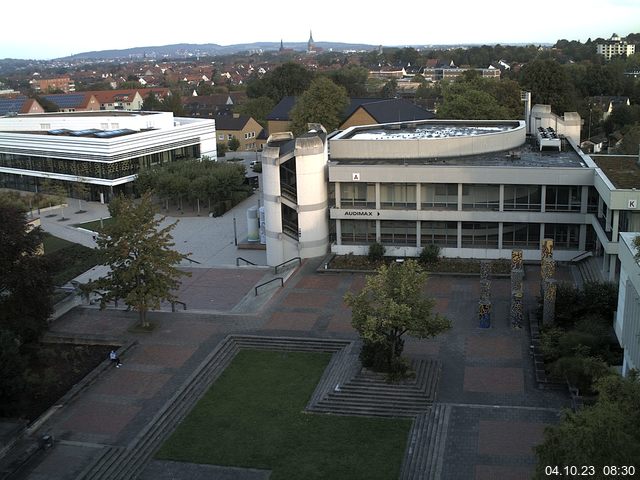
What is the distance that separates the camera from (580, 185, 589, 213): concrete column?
37469mm

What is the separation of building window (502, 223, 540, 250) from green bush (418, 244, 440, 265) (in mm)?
3862

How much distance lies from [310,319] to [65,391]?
10.8m

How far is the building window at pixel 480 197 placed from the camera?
39031mm

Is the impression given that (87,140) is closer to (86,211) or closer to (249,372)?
(86,211)

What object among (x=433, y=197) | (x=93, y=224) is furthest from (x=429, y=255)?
(x=93, y=224)

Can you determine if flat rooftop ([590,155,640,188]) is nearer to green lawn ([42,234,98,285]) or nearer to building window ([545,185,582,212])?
building window ([545,185,582,212])

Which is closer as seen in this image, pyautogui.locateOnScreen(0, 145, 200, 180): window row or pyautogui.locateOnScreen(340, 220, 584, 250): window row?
pyautogui.locateOnScreen(340, 220, 584, 250): window row

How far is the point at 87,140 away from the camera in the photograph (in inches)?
2454

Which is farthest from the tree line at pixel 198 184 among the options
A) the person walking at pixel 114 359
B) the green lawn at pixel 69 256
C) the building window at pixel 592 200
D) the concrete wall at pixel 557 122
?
the building window at pixel 592 200

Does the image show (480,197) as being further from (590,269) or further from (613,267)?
(613,267)

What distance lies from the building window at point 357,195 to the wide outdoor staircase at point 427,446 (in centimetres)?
1810

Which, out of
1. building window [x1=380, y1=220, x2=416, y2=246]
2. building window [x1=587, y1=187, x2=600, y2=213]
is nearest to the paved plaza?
building window [x1=587, y1=187, x2=600, y2=213]

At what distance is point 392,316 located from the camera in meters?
25.0

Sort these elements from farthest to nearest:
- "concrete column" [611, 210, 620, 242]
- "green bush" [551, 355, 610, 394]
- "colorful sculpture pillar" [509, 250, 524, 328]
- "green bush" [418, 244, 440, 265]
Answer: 1. "green bush" [418, 244, 440, 265]
2. "concrete column" [611, 210, 620, 242]
3. "colorful sculpture pillar" [509, 250, 524, 328]
4. "green bush" [551, 355, 610, 394]
